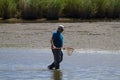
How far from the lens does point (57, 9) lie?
118 feet

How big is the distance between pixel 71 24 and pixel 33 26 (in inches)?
87.3

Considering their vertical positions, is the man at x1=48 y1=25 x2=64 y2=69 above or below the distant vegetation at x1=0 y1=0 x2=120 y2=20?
above

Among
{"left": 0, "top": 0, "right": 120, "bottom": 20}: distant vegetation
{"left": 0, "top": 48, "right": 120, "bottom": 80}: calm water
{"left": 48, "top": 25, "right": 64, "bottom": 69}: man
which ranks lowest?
{"left": 0, "top": 0, "right": 120, "bottom": 20}: distant vegetation

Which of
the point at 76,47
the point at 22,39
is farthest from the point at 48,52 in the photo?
the point at 22,39

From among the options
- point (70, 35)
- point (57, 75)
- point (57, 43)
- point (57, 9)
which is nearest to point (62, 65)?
point (57, 43)

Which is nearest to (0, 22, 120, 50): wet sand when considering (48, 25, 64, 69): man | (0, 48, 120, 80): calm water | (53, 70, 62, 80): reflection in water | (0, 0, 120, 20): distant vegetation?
(0, 48, 120, 80): calm water

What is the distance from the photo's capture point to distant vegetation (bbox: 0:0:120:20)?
35.9 metres

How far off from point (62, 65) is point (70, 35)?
26.6 ft

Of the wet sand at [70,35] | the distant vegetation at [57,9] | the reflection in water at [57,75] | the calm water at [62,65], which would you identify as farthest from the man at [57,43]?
the distant vegetation at [57,9]

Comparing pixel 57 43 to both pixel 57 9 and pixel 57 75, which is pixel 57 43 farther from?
pixel 57 9

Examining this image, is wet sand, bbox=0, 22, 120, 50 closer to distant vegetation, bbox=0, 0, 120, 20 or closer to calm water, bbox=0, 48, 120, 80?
calm water, bbox=0, 48, 120, 80

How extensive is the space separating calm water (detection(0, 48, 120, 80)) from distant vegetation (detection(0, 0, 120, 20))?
11196mm

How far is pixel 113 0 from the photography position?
37438mm

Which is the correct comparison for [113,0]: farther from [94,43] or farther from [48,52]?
[48,52]
